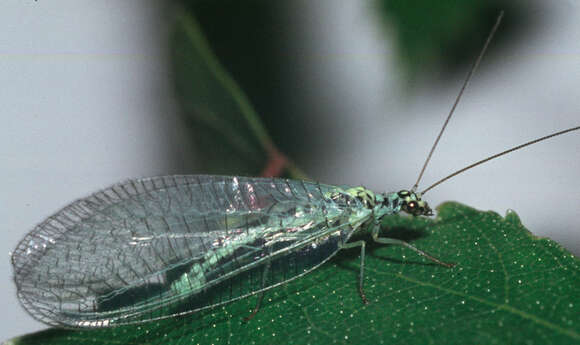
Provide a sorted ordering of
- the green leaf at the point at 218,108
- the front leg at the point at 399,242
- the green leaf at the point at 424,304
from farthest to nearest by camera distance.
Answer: the green leaf at the point at 218,108
the front leg at the point at 399,242
the green leaf at the point at 424,304

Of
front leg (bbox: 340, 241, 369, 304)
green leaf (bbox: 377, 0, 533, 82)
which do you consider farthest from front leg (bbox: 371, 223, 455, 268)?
green leaf (bbox: 377, 0, 533, 82)

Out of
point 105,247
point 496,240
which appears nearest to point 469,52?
point 496,240

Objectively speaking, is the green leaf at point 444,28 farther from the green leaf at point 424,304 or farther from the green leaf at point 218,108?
the green leaf at point 424,304

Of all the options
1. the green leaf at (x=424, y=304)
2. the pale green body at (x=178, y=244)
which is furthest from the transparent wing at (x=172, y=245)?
the green leaf at (x=424, y=304)

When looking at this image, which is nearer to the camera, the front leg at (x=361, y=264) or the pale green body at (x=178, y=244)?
the front leg at (x=361, y=264)

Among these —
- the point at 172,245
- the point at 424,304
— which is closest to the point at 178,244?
the point at 172,245

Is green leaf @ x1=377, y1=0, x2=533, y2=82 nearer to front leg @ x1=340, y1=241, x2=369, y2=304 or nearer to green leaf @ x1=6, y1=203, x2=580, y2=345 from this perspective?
green leaf @ x1=6, y1=203, x2=580, y2=345

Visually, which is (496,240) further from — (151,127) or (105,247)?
(151,127)
